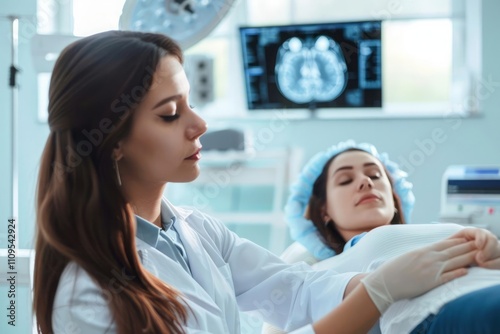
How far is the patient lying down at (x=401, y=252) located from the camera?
1175 mm

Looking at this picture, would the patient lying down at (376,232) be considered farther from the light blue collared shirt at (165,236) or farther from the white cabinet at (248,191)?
the white cabinet at (248,191)

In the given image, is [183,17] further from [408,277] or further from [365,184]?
[408,277]

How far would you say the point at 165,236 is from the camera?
4.42ft

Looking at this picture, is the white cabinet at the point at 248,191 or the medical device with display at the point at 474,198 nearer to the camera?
the medical device with display at the point at 474,198

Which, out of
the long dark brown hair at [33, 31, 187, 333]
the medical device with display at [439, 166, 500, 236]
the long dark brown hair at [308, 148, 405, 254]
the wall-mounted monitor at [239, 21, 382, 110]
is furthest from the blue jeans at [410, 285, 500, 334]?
the wall-mounted monitor at [239, 21, 382, 110]

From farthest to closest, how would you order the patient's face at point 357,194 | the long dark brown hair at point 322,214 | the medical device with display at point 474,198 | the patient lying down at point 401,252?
the medical device with display at point 474,198 < the long dark brown hair at point 322,214 < the patient's face at point 357,194 < the patient lying down at point 401,252

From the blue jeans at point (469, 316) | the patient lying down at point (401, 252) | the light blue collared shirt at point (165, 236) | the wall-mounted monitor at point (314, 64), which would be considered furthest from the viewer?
the wall-mounted monitor at point (314, 64)

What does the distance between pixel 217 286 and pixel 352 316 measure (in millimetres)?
295

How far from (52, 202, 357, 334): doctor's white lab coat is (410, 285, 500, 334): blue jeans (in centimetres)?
21

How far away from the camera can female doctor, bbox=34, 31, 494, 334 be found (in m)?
1.13

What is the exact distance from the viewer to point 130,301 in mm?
1101

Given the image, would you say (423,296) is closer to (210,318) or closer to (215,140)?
(210,318)

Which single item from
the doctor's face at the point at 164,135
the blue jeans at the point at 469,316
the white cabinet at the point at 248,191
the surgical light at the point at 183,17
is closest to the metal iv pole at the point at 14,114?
the surgical light at the point at 183,17

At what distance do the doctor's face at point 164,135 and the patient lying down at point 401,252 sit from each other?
459 mm
